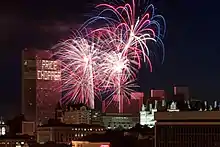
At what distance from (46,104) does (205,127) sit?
45006 mm

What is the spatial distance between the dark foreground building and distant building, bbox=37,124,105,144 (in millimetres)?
28326

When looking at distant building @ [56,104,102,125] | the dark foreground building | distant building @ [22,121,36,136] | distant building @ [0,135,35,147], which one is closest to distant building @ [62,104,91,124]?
distant building @ [56,104,102,125]

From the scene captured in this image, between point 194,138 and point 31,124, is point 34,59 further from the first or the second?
point 194,138

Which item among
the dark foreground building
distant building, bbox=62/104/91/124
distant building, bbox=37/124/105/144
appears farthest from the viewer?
distant building, bbox=62/104/91/124

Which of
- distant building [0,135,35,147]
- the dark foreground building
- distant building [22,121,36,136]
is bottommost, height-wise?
distant building [0,135,35,147]

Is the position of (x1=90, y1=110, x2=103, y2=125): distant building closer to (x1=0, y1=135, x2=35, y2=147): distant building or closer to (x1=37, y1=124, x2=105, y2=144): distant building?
(x1=37, y1=124, x2=105, y2=144): distant building

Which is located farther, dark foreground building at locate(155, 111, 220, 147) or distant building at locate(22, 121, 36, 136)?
distant building at locate(22, 121, 36, 136)

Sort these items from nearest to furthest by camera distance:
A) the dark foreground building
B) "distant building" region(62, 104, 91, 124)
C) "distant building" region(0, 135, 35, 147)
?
the dark foreground building → "distant building" region(0, 135, 35, 147) → "distant building" region(62, 104, 91, 124)

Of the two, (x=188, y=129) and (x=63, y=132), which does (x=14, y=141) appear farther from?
(x=188, y=129)

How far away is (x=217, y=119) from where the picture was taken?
94.4ft

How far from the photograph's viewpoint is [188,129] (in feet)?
97.8

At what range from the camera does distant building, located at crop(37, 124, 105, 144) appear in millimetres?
58906

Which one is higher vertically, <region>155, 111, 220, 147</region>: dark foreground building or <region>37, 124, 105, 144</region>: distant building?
<region>155, 111, 220, 147</region>: dark foreground building

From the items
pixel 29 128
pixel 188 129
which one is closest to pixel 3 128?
pixel 29 128
